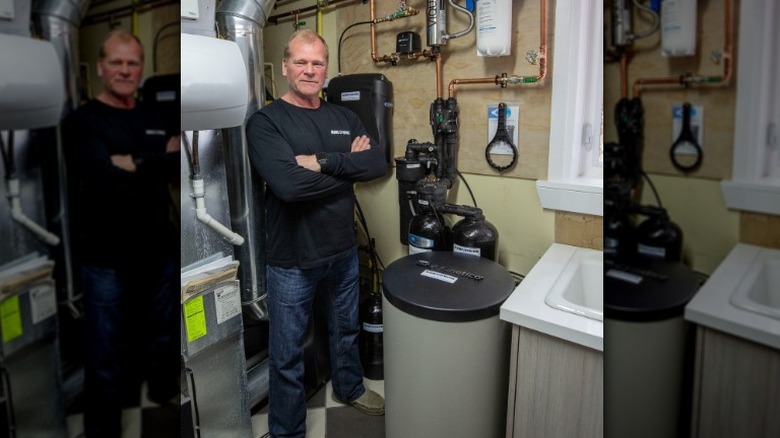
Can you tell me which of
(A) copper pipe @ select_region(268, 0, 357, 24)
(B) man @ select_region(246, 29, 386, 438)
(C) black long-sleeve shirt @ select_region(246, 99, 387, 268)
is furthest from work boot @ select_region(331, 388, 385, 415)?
(A) copper pipe @ select_region(268, 0, 357, 24)

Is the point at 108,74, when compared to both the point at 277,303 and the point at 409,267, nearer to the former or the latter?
the point at 409,267

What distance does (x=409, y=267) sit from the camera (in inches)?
69.9

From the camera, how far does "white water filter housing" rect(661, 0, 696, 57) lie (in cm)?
14

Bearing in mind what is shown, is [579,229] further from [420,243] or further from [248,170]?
[248,170]

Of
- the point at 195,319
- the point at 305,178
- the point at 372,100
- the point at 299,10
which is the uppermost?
the point at 299,10

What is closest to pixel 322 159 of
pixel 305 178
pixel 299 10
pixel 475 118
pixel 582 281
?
pixel 305 178

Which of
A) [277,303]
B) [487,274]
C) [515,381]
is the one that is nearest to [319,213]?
[277,303]

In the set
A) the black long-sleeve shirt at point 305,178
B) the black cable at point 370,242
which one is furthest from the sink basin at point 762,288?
the black cable at point 370,242

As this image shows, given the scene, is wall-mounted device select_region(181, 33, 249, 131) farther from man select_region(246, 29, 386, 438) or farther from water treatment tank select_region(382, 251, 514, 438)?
water treatment tank select_region(382, 251, 514, 438)

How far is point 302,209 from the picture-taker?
1884 mm

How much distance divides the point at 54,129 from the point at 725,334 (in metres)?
0.23

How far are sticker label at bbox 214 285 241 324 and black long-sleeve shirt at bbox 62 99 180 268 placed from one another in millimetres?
1480

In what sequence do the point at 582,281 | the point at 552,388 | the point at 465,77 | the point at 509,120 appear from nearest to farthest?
the point at 552,388, the point at 582,281, the point at 509,120, the point at 465,77

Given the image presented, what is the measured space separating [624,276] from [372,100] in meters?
2.22
